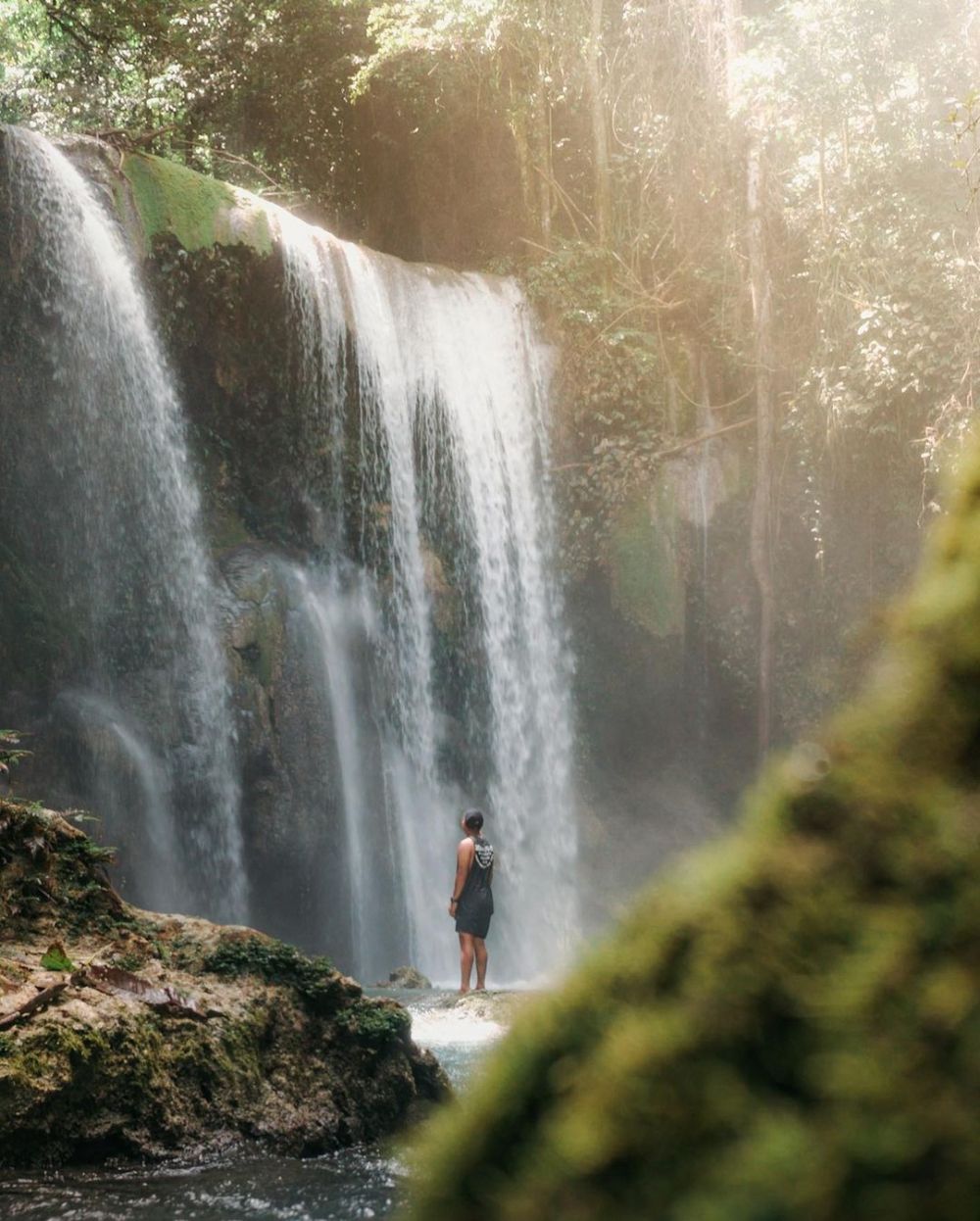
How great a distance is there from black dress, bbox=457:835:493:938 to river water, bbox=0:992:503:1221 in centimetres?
605

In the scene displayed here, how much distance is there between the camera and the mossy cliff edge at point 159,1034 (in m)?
4.48

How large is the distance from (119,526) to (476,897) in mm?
6550

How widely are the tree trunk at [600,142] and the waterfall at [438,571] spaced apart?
2928 millimetres

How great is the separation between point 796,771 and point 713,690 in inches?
751

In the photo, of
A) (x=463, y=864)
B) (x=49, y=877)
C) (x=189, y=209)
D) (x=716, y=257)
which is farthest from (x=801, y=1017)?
(x=716, y=257)

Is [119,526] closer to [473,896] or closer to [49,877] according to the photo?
[473,896]

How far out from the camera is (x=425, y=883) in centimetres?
1677

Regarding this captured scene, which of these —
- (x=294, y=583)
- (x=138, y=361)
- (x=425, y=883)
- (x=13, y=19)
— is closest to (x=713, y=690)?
(x=425, y=883)

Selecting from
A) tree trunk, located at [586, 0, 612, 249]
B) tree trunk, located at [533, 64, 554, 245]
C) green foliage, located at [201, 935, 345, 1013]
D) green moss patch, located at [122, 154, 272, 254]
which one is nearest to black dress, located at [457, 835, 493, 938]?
green foliage, located at [201, 935, 345, 1013]

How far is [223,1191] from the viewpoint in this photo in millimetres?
4332

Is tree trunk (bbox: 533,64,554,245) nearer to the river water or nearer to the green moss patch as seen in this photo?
the green moss patch

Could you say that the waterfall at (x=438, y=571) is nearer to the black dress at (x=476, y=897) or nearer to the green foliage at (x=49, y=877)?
the black dress at (x=476, y=897)

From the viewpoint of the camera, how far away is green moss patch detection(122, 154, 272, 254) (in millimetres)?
15539

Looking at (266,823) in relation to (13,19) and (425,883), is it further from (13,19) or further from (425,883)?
(13,19)
